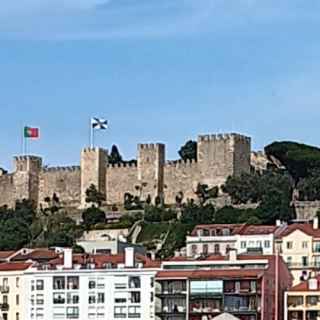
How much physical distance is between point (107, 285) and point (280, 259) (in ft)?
21.7

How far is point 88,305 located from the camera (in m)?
72.0

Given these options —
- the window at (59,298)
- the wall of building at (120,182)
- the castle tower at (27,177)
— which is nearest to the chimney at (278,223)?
the window at (59,298)

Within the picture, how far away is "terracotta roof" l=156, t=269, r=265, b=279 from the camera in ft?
226

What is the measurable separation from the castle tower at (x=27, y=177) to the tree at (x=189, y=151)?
7.99m

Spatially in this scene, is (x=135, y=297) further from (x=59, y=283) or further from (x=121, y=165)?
(x=121, y=165)

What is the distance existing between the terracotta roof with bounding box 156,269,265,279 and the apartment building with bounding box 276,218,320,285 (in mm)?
7321

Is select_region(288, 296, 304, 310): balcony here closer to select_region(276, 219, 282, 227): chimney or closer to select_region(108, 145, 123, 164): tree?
select_region(276, 219, 282, 227): chimney

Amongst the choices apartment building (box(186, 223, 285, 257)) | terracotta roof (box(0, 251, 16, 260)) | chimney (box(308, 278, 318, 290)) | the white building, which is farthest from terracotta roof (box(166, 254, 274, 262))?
terracotta roof (box(0, 251, 16, 260))

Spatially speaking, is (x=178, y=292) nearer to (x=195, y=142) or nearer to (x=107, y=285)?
(x=107, y=285)

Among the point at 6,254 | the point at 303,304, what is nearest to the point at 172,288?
the point at 303,304

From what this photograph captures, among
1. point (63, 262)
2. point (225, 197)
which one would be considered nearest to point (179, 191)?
point (225, 197)

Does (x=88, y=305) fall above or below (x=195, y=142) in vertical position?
below

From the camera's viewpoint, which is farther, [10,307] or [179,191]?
[179,191]

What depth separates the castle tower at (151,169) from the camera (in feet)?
330
